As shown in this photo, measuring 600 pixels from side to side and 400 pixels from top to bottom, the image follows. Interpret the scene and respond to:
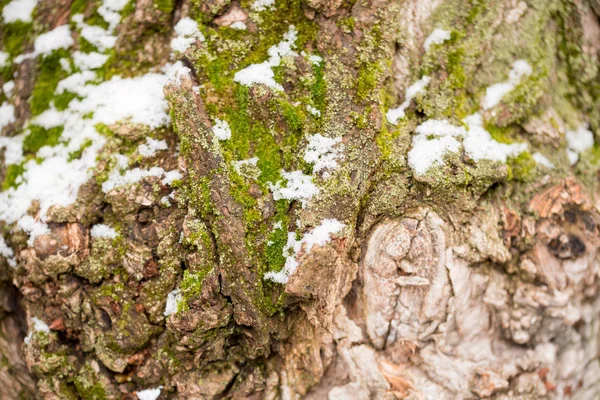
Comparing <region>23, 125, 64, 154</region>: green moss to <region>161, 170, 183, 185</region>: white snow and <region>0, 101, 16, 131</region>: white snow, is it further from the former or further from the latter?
<region>161, 170, 183, 185</region>: white snow

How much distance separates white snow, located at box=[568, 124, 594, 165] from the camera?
4039 mm

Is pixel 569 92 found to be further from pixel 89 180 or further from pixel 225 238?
pixel 89 180

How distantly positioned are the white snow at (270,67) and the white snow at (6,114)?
84.1 inches

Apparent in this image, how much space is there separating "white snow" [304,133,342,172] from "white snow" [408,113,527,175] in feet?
1.94

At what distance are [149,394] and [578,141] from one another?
4.19 meters

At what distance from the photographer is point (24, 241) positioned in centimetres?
354

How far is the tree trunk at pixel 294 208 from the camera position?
322 cm

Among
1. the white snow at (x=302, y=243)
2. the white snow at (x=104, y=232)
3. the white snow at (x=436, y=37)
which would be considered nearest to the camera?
the white snow at (x=302, y=243)

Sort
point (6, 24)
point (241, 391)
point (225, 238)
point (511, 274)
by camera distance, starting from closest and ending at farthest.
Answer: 1. point (225, 238)
2. point (241, 391)
3. point (511, 274)
4. point (6, 24)

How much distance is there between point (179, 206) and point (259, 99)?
0.97 m

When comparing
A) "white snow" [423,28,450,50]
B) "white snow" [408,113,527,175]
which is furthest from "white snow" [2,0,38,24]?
"white snow" [408,113,527,175]

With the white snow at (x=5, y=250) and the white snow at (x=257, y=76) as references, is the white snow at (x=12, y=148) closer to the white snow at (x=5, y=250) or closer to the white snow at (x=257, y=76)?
the white snow at (x=5, y=250)

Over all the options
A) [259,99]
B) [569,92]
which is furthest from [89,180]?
[569,92]

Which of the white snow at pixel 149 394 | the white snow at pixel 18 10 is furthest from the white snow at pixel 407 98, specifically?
the white snow at pixel 18 10
